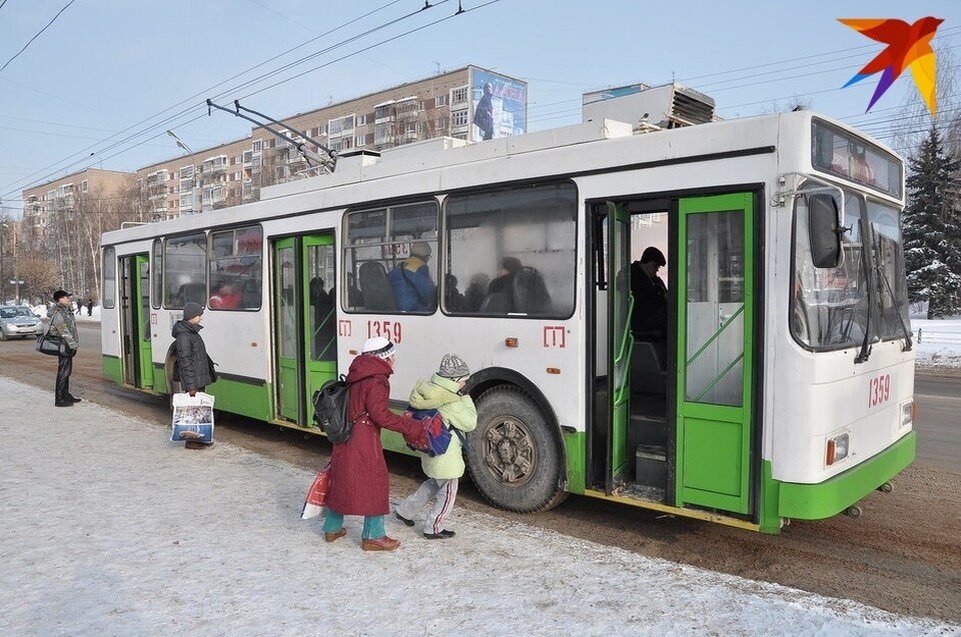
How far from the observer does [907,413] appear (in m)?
5.99

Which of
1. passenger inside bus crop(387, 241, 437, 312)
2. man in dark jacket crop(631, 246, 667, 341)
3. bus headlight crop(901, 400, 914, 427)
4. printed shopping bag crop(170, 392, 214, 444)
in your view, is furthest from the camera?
printed shopping bag crop(170, 392, 214, 444)

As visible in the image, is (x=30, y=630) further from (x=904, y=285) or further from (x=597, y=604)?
(x=904, y=285)

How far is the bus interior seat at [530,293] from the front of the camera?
5938mm

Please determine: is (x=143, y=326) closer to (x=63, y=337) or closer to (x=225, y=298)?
(x=63, y=337)

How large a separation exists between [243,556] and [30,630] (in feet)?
4.48

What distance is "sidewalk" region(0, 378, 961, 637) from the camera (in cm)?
399

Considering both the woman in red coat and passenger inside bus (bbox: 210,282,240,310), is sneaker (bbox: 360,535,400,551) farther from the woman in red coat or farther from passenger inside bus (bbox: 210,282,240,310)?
passenger inside bus (bbox: 210,282,240,310)

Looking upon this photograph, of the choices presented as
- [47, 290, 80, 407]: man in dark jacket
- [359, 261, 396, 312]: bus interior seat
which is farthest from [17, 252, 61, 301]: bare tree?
[359, 261, 396, 312]: bus interior seat

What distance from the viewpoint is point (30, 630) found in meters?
4.00

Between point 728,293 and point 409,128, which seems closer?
point 728,293

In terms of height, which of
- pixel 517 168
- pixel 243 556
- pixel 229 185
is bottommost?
pixel 243 556

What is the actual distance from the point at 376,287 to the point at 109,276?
8463mm

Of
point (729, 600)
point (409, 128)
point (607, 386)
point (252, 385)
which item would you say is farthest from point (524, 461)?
point (409, 128)

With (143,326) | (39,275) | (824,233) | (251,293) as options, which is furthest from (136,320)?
(39,275)
